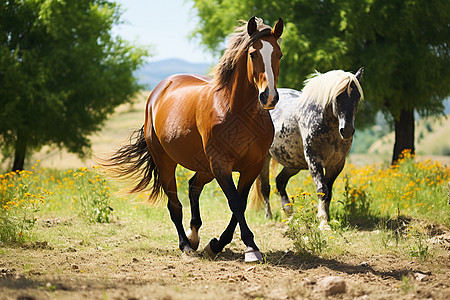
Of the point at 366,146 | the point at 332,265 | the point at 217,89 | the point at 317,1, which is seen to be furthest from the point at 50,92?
the point at 366,146

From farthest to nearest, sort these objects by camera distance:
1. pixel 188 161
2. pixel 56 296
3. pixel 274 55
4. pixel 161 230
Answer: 1. pixel 161 230
2. pixel 188 161
3. pixel 274 55
4. pixel 56 296

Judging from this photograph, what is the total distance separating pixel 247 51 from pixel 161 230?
3480mm

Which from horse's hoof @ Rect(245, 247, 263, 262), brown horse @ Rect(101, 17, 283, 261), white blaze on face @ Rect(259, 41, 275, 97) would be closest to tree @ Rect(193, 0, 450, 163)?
brown horse @ Rect(101, 17, 283, 261)

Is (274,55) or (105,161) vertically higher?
(274,55)

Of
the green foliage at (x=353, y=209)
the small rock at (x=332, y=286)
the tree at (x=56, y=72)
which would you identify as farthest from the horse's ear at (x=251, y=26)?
the tree at (x=56, y=72)

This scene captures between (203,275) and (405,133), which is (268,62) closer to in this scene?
(203,275)

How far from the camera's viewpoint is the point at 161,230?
7.20 meters

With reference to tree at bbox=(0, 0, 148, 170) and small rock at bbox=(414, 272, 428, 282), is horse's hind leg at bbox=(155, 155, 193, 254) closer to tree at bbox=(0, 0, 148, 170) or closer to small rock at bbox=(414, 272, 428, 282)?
small rock at bbox=(414, 272, 428, 282)

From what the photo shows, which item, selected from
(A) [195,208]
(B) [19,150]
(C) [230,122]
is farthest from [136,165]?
(B) [19,150]

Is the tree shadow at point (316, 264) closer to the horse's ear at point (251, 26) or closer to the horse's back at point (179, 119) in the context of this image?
the horse's back at point (179, 119)

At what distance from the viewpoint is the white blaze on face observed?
4402 mm

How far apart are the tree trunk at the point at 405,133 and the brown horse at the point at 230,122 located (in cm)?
944

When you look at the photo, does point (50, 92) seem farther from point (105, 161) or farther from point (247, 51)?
point (247, 51)

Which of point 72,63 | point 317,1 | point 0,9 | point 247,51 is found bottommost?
point 247,51
